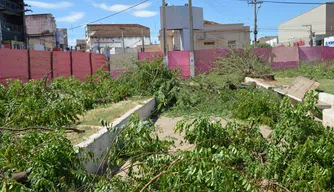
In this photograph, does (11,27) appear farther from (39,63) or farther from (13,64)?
A: (13,64)

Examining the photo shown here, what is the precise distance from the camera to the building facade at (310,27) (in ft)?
163

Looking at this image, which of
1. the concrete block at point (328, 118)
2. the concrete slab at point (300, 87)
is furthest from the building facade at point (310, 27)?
the concrete block at point (328, 118)

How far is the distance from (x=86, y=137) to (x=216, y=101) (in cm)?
556

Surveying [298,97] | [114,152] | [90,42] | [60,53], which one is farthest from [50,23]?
[114,152]

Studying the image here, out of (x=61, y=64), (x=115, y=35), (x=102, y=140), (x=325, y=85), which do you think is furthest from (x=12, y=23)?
(x=102, y=140)

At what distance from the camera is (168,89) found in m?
10.9

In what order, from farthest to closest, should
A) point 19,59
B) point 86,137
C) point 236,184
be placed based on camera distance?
point 19,59 → point 86,137 → point 236,184

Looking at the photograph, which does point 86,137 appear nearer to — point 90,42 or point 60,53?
point 60,53

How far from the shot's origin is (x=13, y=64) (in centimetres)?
1130

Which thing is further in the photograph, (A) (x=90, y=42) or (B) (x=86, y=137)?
(A) (x=90, y=42)

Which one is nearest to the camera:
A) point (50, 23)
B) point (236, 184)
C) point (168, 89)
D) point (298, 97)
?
point (236, 184)

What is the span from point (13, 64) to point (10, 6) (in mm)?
26670

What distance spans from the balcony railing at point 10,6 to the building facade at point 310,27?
1298 inches

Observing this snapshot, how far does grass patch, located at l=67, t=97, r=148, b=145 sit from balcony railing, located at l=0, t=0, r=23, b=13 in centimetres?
2790
